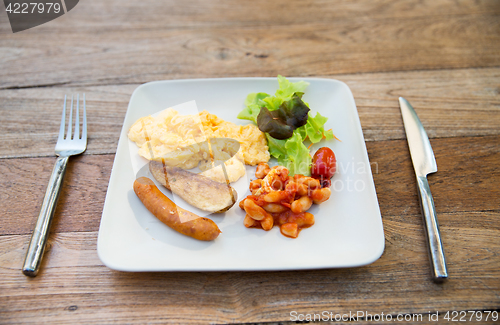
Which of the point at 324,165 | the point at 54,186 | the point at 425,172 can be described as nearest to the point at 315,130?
the point at 324,165

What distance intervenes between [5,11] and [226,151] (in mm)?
3334

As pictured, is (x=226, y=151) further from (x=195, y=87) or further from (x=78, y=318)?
(x=78, y=318)

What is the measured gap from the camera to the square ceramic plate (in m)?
1.76

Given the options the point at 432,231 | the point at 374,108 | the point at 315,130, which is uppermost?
the point at 315,130

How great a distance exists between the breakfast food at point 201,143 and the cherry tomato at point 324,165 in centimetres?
35

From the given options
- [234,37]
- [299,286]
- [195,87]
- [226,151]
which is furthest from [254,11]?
[299,286]

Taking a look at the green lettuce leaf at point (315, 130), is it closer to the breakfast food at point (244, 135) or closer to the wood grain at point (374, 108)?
the breakfast food at point (244, 135)

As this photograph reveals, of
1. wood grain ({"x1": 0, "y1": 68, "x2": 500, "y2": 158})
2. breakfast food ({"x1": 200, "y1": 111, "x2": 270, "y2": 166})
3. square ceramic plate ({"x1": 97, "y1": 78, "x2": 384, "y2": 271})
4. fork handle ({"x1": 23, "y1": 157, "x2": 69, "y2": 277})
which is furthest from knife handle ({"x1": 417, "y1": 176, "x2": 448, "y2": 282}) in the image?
fork handle ({"x1": 23, "y1": 157, "x2": 69, "y2": 277})

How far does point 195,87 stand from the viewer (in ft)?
8.78

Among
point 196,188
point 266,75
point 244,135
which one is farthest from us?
point 266,75

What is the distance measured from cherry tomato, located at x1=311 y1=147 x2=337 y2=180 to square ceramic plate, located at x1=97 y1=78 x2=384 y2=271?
0.06 metres

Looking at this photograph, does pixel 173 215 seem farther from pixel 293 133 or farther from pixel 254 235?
pixel 293 133

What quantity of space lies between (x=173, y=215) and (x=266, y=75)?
180cm

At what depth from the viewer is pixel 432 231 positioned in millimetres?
1982
